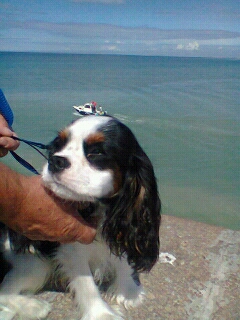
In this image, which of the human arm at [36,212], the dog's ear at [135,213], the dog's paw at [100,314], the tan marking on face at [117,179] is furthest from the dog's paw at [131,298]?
the tan marking on face at [117,179]

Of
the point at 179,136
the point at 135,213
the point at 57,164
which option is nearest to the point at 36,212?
the point at 57,164

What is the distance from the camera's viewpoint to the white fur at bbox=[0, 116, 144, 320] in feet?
6.71

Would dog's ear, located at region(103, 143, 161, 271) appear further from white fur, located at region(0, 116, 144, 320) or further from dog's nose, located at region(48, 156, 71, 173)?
dog's nose, located at region(48, 156, 71, 173)

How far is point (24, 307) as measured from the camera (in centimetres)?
223

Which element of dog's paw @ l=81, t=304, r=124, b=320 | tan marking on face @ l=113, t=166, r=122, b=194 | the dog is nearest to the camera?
the dog

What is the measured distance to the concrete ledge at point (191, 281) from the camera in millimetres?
2301

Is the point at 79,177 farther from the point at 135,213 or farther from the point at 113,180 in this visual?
the point at 135,213

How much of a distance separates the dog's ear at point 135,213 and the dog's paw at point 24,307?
0.53m

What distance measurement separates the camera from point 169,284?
8.32ft

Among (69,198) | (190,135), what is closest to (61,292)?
(69,198)

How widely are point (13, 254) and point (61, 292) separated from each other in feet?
1.30

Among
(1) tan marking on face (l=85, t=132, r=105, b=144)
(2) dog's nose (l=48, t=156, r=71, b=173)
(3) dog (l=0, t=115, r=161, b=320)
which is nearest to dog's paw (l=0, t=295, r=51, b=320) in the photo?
(3) dog (l=0, t=115, r=161, b=320)

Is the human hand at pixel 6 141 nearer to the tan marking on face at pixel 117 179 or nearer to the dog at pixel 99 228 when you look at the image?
the dog at pixel 99 228

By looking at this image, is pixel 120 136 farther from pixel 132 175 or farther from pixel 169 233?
pixel 169 233
